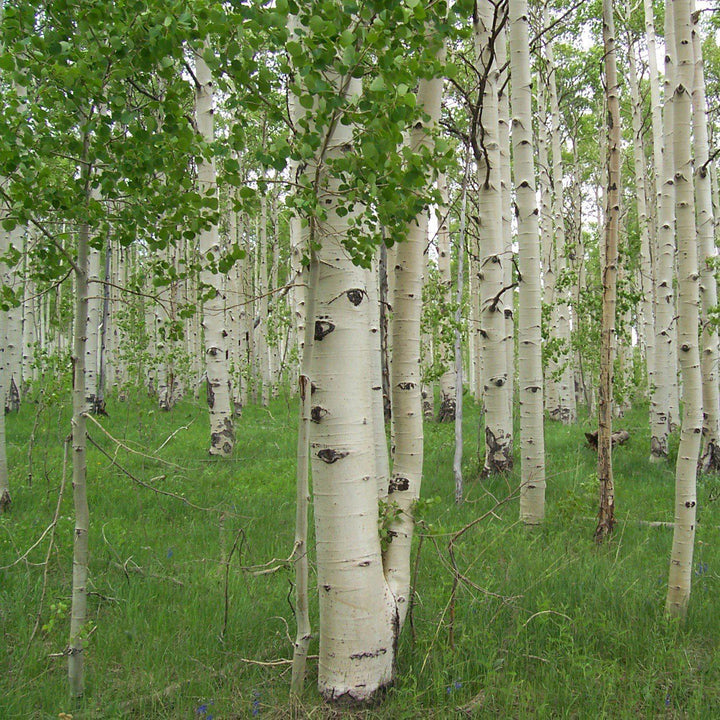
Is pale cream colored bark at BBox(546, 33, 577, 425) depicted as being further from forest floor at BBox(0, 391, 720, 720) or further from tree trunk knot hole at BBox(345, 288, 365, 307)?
tree trunk knot hole at BBox(345, 288, 365, 307)

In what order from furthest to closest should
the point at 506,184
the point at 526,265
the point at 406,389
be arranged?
the point at 506,184 < the point at 526,265 < the point at 406,389

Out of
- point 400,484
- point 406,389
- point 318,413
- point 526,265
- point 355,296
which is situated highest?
point 526,265

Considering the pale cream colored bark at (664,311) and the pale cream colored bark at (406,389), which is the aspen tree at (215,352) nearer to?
the pale cream colored bark at (406,389)

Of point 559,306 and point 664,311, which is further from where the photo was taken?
point 559,306

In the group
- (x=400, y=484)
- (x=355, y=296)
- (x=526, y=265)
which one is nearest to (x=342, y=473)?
(x=400, y=484)

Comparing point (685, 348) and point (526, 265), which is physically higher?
point (526, 265)

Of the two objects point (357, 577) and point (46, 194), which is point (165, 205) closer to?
point (46, 194)

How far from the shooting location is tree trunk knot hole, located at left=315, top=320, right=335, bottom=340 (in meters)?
2.64

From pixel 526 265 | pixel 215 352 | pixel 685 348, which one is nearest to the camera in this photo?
pixel 685 348

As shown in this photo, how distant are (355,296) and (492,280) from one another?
4.15 m

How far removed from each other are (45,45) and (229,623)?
306 cm

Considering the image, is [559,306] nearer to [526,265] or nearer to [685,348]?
[526,265]

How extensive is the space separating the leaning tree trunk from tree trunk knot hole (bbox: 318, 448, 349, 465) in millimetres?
2753

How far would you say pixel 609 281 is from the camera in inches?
179
